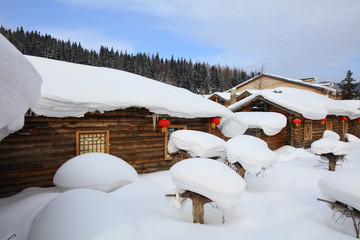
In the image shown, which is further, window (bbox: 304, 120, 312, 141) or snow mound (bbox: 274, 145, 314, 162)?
window (bbox: 304, 120, 312, 141)

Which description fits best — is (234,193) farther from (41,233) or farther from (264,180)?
(264,180)

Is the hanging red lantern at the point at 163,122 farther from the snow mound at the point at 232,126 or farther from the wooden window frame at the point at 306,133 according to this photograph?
the wooden window frame at the point at 306,133

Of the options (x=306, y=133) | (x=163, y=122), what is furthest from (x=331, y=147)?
(x=306, y=133)

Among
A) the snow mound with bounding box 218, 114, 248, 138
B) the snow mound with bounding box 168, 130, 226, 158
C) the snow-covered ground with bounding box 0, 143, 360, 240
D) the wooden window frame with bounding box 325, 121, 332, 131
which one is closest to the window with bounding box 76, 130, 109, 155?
the snow-covered ground with bounding box 0, 143, 360, 240

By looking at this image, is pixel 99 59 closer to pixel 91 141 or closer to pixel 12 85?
pixel 91 141

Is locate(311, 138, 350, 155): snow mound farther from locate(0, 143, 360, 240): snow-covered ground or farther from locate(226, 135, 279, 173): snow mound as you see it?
locate(226, 135, 279, 173): snow mound

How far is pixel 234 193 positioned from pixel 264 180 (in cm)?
507

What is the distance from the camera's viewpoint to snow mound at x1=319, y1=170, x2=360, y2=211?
Result: 3977mm

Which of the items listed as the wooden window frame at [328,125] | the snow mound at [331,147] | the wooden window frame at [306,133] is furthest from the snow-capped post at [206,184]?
the wooden window frame at [328,125]

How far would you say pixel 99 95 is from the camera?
7227 millimetres

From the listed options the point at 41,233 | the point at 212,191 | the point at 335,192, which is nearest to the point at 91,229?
the point at 41,233

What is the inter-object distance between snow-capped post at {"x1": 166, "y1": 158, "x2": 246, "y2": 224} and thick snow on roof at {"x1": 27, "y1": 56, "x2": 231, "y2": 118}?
13.4 ft

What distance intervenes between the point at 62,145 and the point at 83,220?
519 cm

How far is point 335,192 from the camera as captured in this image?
14.3ft
